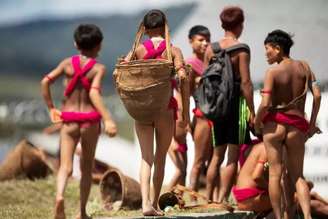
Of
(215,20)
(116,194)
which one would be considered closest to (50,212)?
(116,194)

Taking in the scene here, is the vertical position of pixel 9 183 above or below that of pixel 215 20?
below

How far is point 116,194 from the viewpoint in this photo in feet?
42.5

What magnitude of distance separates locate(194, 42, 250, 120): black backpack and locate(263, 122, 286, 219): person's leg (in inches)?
24.7

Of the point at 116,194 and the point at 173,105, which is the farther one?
the point at 116,194

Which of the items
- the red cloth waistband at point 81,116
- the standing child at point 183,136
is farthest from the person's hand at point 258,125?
the standing child at point 183,136

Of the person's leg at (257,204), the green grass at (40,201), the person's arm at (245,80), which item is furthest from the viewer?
the green grass at (40,201)

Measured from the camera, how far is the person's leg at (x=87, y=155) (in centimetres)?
1063

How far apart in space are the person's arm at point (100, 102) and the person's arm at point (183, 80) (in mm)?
578

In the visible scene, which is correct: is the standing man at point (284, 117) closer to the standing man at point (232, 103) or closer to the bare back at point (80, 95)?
the standing man at point (232, 103)

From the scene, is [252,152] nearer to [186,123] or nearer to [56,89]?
[186,123]

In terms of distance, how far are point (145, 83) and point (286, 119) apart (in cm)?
117

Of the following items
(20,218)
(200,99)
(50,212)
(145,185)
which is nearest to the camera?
(145,185)

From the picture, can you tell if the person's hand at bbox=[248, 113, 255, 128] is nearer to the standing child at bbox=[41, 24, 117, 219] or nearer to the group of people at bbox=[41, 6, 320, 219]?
the group of people at bbox=[41, 6, 320, 219]

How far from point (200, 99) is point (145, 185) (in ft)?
3.70
